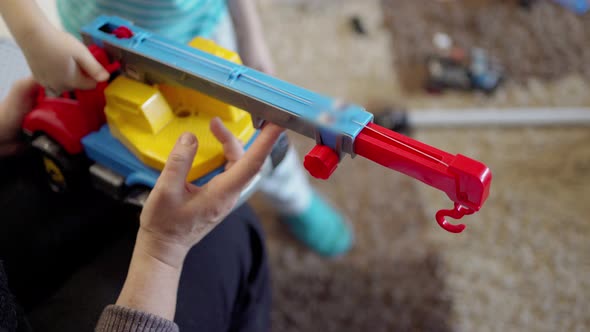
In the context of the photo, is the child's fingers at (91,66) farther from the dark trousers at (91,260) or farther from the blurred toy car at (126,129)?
the dark trousers at (91,260)

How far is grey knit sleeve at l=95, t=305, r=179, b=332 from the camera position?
1.36 ft

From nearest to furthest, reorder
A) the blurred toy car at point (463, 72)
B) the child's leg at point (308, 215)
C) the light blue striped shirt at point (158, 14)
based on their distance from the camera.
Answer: the light blue striped shirt at point (158, 14)
the child's leg at point (308, 215)
the blurred toy car at point (463, 72)

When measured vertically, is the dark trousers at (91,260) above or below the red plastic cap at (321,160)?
below

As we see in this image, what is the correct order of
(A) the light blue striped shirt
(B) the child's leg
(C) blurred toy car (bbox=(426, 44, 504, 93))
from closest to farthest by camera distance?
(A) the light blue striped shirt → (B) the child's leg → (C) blurred toy car (bbox=(426, 44, 504, 93))

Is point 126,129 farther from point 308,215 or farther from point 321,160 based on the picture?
point 308,215

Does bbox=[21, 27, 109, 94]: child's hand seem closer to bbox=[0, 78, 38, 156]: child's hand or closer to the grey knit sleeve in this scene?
bbox=[0, 78, 38, 156]: child's hand

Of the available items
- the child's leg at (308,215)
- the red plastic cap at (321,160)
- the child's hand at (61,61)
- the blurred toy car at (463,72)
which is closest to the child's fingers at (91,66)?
the child's hand at (61,61)

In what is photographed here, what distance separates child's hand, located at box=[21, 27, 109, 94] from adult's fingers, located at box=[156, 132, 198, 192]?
0.12 m

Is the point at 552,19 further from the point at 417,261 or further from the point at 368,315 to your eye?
the point at 368,315

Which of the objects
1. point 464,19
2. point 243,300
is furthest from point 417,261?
point 464,19

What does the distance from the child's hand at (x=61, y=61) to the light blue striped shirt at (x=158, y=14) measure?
142 mm

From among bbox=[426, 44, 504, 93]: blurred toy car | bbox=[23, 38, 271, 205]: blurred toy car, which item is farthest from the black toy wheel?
bbox=[426, 44, 504, 93]: blurred toy car

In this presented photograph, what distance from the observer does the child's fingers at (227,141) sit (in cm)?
46

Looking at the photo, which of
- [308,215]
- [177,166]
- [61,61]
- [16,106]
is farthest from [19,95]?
[308,215]
